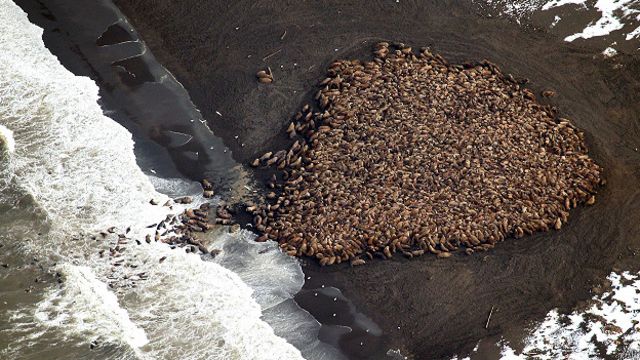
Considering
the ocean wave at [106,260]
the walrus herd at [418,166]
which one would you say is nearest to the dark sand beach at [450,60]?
the walrus herd at [418,166]

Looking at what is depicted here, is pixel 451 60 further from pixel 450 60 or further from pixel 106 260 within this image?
pixel 106 260

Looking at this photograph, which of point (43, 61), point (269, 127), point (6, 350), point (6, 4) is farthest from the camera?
Result: point (6, 4)

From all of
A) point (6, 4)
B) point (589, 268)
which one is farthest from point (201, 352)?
point (6, 4)

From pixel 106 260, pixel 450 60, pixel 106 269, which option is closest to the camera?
pixel 106 269

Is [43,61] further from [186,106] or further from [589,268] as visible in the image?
[589,268]

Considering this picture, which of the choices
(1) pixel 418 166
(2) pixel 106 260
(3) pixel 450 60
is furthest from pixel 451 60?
(2) pixel 106 260
